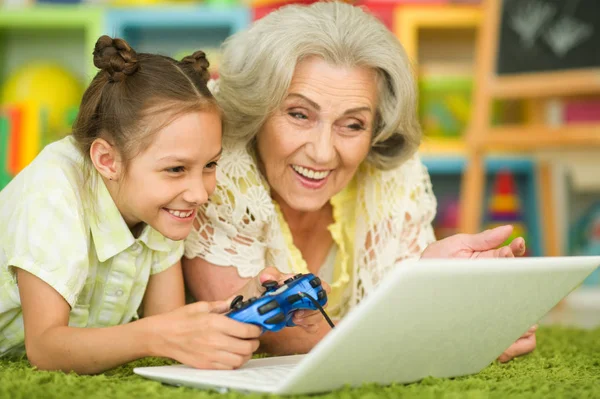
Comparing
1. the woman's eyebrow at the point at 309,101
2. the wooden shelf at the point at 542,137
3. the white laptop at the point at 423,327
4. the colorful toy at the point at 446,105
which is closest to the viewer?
the white laptop at the point at 423,327

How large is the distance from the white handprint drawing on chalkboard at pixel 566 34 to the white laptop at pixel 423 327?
73.7 inches

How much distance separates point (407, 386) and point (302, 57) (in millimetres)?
625

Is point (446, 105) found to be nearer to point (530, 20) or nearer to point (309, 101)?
point (530, 20)

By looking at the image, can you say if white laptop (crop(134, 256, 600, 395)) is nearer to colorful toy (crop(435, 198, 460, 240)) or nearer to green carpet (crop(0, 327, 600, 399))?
green carpet (crop(0, 327, 600, 399))

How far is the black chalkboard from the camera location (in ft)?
8.91

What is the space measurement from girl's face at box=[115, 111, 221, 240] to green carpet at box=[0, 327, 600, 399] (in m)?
0.23

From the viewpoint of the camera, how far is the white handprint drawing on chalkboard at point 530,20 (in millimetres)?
2771

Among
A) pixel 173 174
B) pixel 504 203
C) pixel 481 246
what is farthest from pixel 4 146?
pixel 481 246

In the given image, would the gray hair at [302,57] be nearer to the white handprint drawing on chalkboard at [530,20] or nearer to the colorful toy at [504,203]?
the white handprint drawing on chalkboard at [530,20]

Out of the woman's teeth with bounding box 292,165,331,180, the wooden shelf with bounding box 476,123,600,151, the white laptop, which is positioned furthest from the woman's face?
the wooden shelf with bounding box 476,123,600,151

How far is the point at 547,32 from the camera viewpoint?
109 inches

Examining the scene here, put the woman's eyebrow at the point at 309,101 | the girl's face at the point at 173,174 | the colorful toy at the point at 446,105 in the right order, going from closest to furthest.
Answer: the girl's face at the point at 173,174 → the woman's eyebrow at the point at 309,101 → the colorful toy at the point at 446,105

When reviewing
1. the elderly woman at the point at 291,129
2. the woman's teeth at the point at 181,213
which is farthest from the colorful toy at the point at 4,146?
the woman's teeth at the point at 181,213

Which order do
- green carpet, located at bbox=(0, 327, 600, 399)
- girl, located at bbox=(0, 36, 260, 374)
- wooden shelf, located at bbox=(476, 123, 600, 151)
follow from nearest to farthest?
green carpet, located at bbox=(0, 327, 600, 399) < girl, located at bbox=(0, 36, 260, 374) < wooden shelf, located at bbox=(476, 123, 600, 151)
